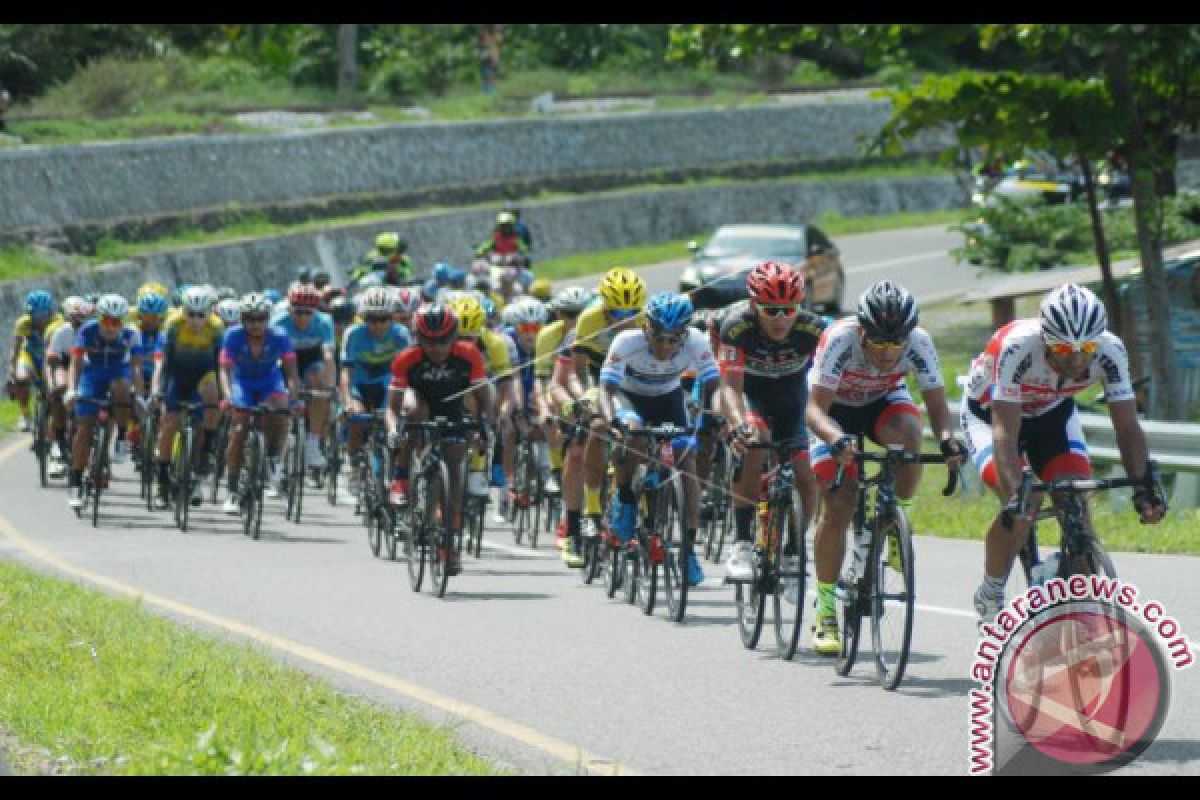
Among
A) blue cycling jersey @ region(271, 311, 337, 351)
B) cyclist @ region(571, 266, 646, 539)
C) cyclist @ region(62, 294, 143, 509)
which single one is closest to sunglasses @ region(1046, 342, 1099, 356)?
cyclist @ region(571, 266, 646, 539)

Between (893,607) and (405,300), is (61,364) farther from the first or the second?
(893,607)

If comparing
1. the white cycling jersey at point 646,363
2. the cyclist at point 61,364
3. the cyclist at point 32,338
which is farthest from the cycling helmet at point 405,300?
the cyclist at point 32,338

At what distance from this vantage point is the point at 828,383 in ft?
34.7

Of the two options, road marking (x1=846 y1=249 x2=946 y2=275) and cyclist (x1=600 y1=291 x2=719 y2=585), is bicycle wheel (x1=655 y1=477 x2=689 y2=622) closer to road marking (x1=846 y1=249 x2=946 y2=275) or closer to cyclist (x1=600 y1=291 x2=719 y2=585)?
cyclist (x1=600 y1=291 x2=719 y2=585)

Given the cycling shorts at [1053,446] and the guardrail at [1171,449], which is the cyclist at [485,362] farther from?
the cycling shorts at [1053,446]

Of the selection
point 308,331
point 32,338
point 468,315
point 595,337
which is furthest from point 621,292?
point 32,338

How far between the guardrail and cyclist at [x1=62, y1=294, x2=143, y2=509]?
7.69m

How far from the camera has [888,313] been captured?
10.1 m

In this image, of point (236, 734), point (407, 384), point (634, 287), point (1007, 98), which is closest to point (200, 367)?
point (407, 384)

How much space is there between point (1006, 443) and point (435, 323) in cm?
606

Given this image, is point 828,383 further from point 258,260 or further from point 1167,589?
point 258,260

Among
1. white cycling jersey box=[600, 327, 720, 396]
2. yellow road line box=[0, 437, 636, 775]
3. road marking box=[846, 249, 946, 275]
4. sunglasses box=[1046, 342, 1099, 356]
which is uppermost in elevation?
road marking box=[846, 249, 946, 275]

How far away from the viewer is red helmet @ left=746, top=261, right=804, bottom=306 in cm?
1172
